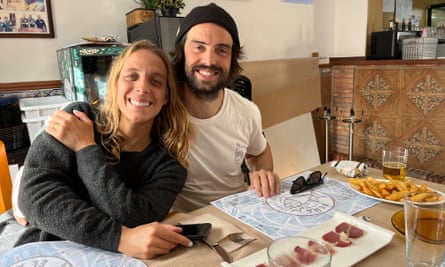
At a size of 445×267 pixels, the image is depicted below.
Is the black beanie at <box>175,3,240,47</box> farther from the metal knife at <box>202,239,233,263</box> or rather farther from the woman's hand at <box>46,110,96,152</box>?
the metal knife at <box>202,239,233,263</box>

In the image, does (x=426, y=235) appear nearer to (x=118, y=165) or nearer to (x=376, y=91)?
(x=118, y=165)

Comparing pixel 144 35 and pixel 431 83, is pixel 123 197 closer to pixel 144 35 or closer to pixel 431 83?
pixel 144 35

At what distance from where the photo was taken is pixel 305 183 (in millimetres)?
1128

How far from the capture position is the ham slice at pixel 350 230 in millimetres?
807

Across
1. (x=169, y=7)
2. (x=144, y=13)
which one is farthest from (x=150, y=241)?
(x=144, y=13)

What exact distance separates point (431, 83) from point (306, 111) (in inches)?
42.9

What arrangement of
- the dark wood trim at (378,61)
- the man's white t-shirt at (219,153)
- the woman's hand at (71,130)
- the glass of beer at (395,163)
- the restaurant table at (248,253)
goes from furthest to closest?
the dark wood trim at (378,61) → the man's white t-shirt at (219,153) → the glass of beer at (395,163) → the woman's hand at (71,130) → the restaurant table at (248,253)

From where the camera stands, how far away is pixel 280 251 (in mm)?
652

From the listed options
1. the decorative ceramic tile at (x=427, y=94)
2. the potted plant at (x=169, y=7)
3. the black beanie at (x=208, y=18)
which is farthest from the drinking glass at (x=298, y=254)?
the decorative ceramic tile at (x=427, y=94)

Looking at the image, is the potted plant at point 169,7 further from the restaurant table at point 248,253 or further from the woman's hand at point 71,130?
the restaurant table at point 248,253

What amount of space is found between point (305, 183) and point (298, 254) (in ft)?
1.65

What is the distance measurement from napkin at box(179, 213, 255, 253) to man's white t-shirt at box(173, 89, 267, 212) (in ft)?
1.45

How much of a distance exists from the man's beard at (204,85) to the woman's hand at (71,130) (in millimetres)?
483

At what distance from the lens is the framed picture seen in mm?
1828
